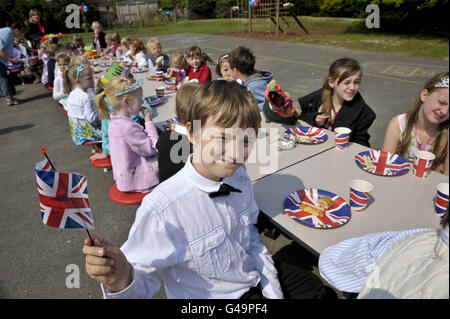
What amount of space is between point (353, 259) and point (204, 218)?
692 mm

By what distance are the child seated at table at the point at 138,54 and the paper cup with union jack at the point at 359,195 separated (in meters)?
6.08

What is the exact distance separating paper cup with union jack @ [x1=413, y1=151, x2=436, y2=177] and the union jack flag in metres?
2.04

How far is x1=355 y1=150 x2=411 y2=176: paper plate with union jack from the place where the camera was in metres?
1.94

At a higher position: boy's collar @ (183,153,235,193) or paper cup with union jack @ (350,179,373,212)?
boy's collar @ (183,153,235,193)

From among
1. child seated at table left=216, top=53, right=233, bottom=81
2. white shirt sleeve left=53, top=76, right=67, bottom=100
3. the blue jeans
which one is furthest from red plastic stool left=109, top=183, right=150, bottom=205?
the blue jeans

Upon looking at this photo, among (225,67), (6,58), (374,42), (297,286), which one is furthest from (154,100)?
(374,42)

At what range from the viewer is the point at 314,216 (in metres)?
1.56

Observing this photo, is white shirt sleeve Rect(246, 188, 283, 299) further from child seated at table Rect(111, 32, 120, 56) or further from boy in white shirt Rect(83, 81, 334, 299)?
child seated at table Rect(111, 32, 120, 56)

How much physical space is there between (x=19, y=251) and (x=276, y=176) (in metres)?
2.82

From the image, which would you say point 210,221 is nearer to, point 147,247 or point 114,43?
point 147,247

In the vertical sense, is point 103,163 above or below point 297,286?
above

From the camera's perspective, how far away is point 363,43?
1286 cm
